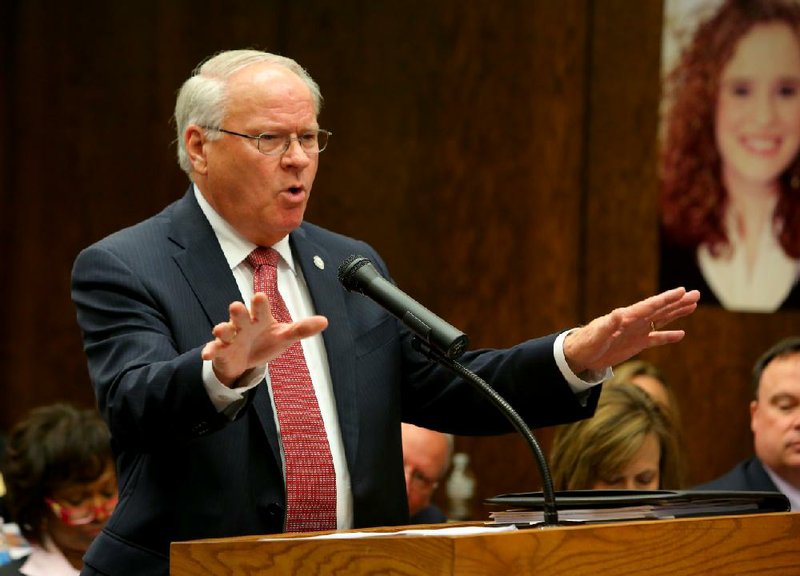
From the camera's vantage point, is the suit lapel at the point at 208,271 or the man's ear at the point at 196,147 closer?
the suit lapel at the point at 208,271

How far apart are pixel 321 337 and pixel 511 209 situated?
3.06 m

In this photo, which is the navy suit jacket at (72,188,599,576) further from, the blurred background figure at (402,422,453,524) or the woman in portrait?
the woman in portrait

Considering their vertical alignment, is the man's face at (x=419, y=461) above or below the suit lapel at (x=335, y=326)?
below

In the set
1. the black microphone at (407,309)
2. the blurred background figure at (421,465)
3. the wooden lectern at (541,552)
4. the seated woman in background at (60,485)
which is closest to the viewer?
the wooden lectern at (541,552)

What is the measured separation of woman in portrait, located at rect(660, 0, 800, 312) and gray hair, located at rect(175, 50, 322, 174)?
2.98 metres

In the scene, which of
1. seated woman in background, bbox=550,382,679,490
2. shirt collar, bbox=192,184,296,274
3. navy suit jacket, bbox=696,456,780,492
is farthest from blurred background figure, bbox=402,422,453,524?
shirt collar, bbox=192,184,296,274

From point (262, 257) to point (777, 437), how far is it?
197cm

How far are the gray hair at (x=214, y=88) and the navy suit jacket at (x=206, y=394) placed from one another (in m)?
0.16

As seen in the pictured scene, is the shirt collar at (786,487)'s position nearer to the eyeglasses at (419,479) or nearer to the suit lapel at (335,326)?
the eyeglasses at (419,479)

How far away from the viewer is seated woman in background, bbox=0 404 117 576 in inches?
136

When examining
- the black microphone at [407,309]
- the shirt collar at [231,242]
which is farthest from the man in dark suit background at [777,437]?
the black microphone at [407,309]

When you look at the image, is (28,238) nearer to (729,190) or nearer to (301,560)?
(729,190)

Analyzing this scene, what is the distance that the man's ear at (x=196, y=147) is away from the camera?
2.70 metres

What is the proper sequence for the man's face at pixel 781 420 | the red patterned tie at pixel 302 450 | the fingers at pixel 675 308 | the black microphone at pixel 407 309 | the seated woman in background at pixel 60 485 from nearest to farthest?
the black microphone at pixel 407 309
the fingers at pixel 675 308
the red patterned tie at pixel 302 450
the seated woman in background at pixel 60 485
the man's face at pixel 781 420
